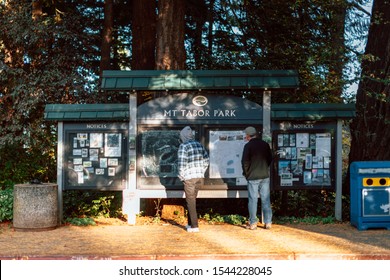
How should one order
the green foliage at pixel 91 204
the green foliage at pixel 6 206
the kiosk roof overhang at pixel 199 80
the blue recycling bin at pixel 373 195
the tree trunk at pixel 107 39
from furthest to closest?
the tree trunk at pixel 107 39 → the green foliage at pixel 91 204 → the green foliage at pixel 6 206 → the kiosk roof overhang at pixel 199 80 → the blue recycling bin at pixel 373 195

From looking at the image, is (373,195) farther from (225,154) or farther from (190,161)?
(190,161)

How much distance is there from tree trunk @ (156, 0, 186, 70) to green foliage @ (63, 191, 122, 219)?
11.5 feet

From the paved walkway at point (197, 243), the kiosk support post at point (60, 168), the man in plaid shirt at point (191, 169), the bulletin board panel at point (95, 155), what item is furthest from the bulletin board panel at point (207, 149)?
the kiosk support post at point (60, 168)

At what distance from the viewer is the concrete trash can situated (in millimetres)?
11016

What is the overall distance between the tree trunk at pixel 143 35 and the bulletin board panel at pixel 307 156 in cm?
673

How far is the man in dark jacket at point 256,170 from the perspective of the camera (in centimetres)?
1100

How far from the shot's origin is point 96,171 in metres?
12.1

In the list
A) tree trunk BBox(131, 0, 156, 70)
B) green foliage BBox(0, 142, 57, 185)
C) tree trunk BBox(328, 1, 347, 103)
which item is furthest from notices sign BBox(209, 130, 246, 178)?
tree trunk BBox(131, 0, 156, 70)

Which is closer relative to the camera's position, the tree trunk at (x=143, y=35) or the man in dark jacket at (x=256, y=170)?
the man in dark jacket at (x=256, y=170)

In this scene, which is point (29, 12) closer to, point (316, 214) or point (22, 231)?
point (22, 231)

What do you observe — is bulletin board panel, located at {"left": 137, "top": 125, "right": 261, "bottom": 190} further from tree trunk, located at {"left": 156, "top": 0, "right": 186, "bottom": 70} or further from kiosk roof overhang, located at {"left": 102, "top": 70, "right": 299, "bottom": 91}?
tree trunk, located at {"left": 156, "top": 0, "right": 186, "bottom": 70}

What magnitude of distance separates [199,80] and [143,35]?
637 centimetres

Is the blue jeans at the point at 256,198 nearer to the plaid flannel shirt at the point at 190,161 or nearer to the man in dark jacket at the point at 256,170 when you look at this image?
the man in dark jacket at the point at 256,170

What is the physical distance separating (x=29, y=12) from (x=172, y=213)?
864cm
